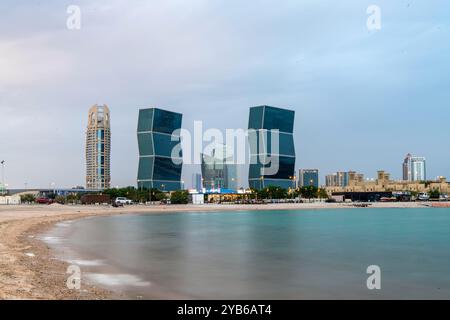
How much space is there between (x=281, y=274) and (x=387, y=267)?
847 cm

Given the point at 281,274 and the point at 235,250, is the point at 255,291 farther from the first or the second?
the point at 235,250
